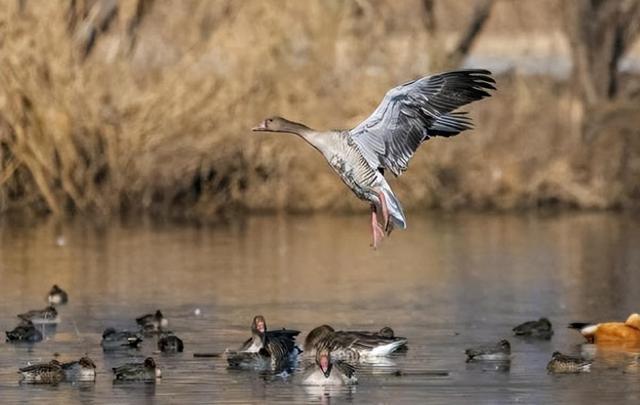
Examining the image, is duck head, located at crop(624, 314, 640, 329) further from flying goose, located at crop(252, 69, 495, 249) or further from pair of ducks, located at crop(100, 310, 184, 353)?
pair of ducks, located at crop(100, 310, 184, 353)

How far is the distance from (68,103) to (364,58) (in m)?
4.83

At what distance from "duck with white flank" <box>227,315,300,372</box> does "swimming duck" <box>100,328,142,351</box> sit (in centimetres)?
103

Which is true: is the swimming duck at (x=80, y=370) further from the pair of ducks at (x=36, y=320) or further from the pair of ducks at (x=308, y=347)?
the pair of ducks at (x=36, y=320)

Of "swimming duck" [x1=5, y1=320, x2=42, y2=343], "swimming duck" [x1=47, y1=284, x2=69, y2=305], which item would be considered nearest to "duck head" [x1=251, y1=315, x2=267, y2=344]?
"swimming duck" [x1=5, y1=320, x2=42, y2=343]

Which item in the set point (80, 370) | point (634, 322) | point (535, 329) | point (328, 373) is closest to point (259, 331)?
point (328, 373)

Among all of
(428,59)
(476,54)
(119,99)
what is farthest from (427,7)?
(476,54)

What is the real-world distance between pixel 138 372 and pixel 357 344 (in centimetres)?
207

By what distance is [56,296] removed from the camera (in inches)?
701

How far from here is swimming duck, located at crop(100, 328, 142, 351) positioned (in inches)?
587

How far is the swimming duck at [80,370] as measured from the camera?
516 inches

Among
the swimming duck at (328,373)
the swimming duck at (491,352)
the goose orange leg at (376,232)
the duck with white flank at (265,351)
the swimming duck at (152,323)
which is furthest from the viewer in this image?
the swimming duck at (152,323)

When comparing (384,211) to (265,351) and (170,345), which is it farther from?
(170,345)

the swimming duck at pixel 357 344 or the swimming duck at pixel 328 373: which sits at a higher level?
the swimming duck at pixel 357 344

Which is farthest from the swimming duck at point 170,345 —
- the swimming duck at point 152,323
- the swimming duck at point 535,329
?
the swimming duck at point 535,329
